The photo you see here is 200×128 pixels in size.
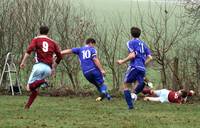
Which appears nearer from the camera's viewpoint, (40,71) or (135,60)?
(40,71)

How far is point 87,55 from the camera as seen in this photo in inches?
658

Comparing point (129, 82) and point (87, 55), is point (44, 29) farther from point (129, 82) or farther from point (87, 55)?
point (87, 55)

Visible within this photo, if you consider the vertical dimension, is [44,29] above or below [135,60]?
above

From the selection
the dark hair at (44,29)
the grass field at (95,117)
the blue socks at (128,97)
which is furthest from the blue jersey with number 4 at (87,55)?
the dark hair at (44,29)

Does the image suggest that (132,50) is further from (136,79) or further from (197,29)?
(197,29)

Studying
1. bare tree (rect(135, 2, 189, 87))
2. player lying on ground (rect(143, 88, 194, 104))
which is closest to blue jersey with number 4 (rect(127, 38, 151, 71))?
player lying on ground (rect(143, 88, 194, 104))

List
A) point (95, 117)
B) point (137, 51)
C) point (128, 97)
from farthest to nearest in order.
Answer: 1. point (137, 51)
2. point (128, 97)
3. point (95, 117)

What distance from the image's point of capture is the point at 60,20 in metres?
23.4

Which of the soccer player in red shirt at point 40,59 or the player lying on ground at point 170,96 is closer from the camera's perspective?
the soccer player in red shirt at point 40,59

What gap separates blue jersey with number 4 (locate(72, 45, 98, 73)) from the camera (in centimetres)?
1672

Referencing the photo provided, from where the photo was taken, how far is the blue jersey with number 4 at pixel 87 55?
54.9 ft

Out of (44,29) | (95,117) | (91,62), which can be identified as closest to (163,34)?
(91,62)

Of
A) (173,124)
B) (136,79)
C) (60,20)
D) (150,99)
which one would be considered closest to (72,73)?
(60,20)

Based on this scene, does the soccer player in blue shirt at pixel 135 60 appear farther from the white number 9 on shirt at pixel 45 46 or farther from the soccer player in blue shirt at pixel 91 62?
the soccer player in blue shirt at pixel 91 62
